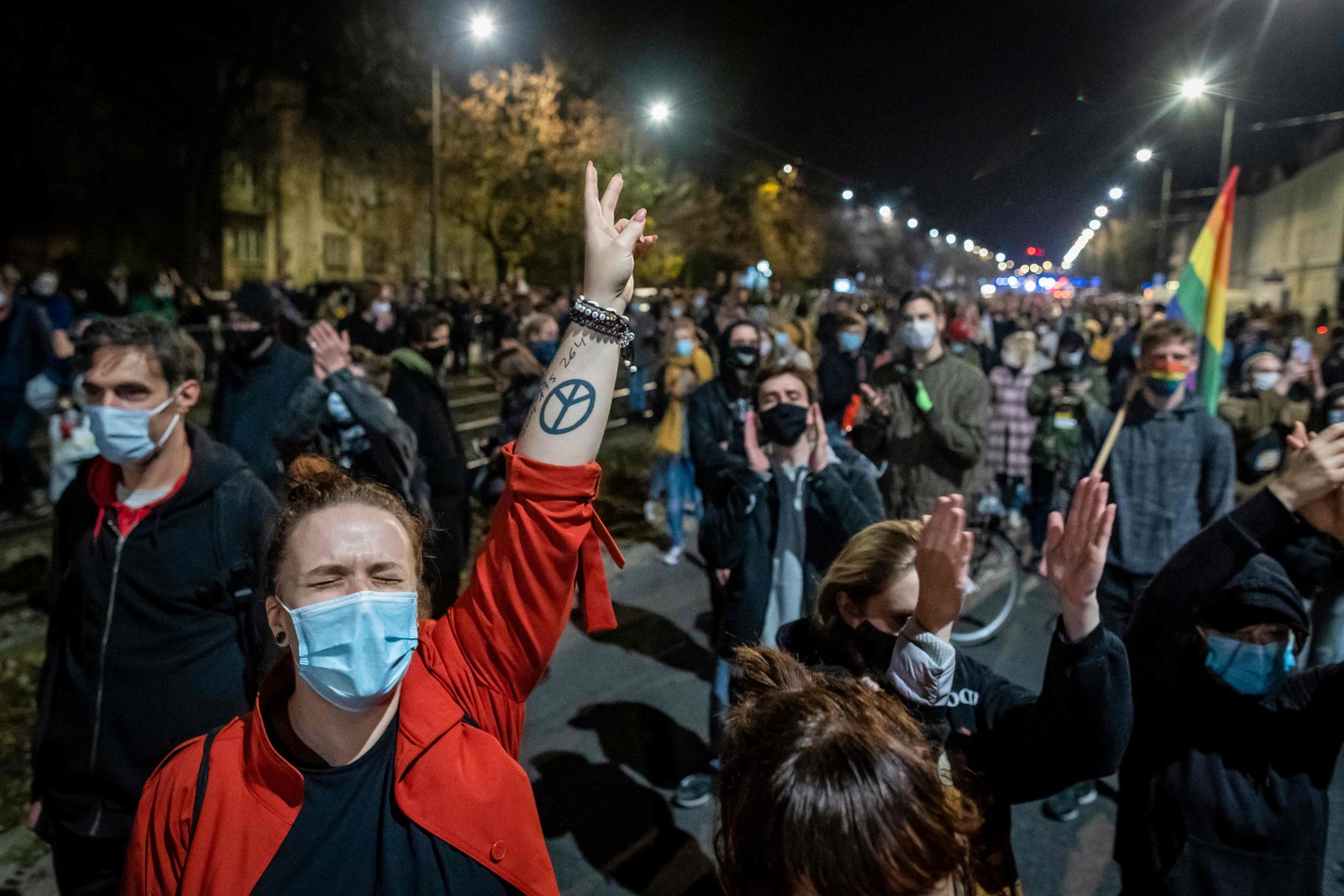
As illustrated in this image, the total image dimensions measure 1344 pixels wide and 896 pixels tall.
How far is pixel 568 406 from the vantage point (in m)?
1.74

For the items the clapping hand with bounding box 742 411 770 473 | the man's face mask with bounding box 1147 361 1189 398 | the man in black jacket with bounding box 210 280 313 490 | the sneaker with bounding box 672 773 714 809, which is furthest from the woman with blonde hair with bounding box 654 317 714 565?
the man's face mask with bounding box 1147 361 1189 398

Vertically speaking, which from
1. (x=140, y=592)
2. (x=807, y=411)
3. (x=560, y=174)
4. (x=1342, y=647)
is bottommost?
(x=1342, y=647)

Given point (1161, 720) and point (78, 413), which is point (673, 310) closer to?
point (78, 413)

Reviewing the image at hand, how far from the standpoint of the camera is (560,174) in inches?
1124

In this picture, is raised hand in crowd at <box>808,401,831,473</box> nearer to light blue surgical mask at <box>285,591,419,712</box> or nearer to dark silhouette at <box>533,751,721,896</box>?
dark silhouette at <box>533,751,721,896</box>

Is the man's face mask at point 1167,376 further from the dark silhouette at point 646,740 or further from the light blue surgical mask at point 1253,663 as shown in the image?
the dark silhouette at point 646,740

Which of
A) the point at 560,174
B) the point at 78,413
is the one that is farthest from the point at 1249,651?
the point at 560,174

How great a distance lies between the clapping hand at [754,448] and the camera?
412 centimetres

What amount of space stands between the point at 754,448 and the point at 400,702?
2556 millimetres

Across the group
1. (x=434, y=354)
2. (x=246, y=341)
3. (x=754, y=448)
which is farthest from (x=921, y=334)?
(x=246, y=341)

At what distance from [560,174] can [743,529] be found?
26.2 meters

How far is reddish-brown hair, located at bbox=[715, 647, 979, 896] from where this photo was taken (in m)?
1.43

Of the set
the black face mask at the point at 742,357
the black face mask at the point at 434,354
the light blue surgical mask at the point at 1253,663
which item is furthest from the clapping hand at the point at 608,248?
the black face mask at the point at 742,357

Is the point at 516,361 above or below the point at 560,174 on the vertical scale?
below
